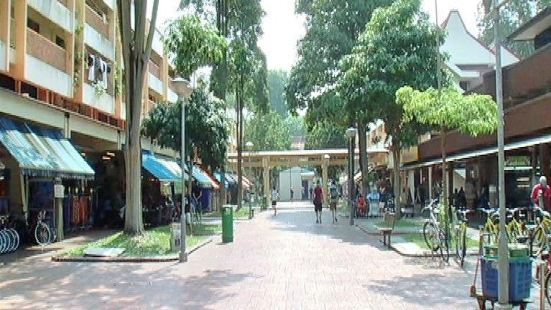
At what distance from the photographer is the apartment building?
1683cm

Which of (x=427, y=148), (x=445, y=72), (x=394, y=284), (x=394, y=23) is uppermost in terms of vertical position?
(x=394, y=23)

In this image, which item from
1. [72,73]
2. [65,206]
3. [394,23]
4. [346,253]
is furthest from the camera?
[394,23]

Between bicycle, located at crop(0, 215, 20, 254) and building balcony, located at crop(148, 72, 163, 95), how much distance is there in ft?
56.1

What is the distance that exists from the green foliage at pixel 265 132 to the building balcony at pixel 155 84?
70.8 ft

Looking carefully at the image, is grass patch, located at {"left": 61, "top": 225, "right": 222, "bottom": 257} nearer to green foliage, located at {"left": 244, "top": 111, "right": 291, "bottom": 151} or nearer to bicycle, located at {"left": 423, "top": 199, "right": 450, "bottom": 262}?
bicycle, located at {"left": 423, "top": 199, "right": 450, "bottom": 262}

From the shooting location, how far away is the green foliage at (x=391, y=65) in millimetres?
24344

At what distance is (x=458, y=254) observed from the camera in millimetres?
14383

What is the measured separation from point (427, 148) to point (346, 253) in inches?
794

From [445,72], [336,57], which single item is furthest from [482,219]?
[336,57]

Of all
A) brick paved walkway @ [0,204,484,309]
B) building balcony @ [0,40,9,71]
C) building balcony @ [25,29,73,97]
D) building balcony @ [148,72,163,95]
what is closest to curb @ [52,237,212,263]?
brick paved walkway @ [0,204,484,309]

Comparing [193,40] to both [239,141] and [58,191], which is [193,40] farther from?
[239,141]

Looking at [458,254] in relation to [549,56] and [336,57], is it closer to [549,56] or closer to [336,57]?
[549,56]

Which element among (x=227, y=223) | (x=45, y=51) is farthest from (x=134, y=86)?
(x=227, y=223)

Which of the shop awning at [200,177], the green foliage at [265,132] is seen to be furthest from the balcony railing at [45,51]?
the green foliage at [265,132]
